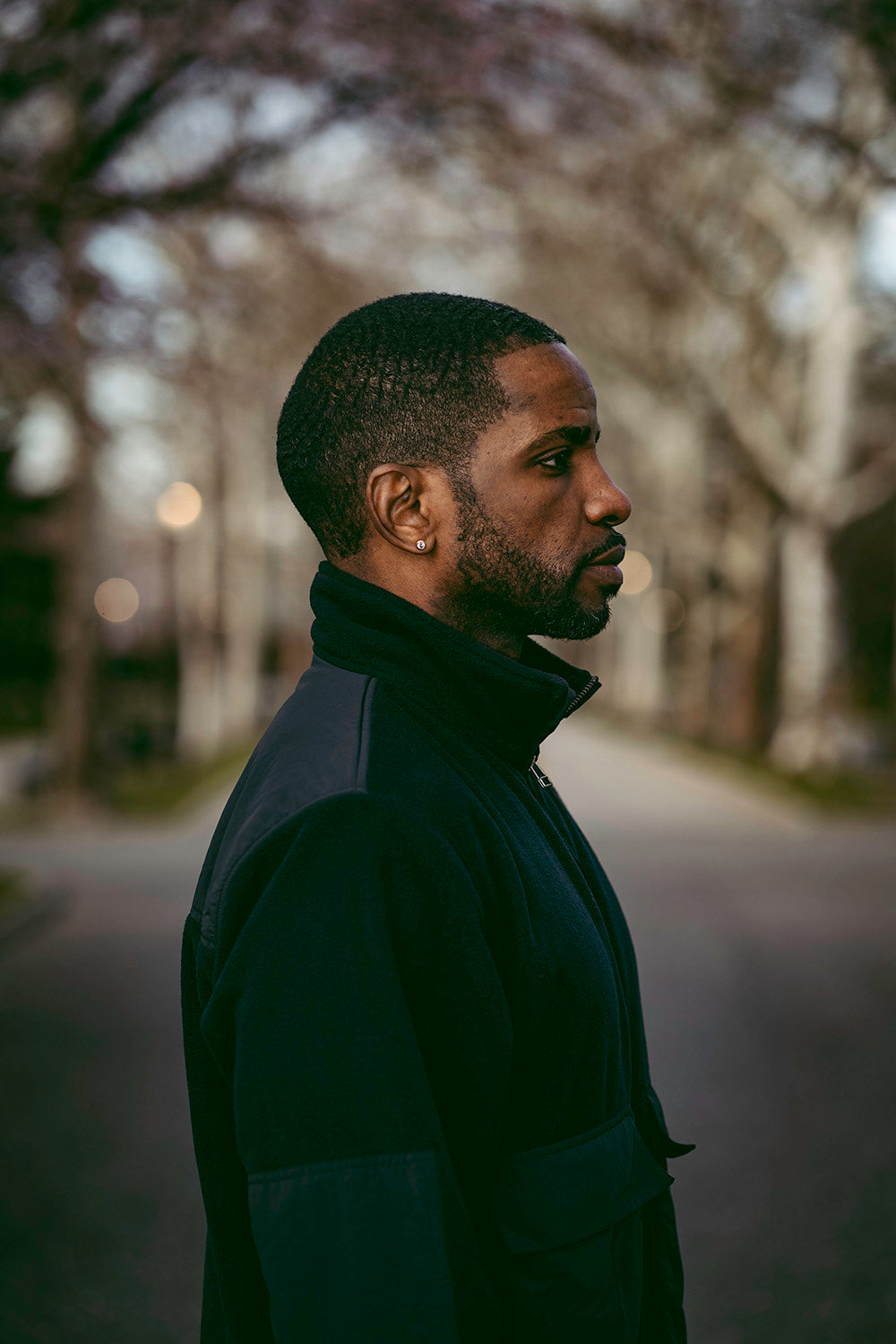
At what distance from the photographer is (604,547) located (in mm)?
1665

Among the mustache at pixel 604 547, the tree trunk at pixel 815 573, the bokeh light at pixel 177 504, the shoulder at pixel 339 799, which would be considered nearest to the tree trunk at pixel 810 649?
the tree trunk at pixel 815 573

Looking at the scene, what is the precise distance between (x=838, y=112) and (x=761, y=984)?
5138mm

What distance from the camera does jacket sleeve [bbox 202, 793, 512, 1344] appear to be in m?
1.20

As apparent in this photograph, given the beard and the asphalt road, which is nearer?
the beard

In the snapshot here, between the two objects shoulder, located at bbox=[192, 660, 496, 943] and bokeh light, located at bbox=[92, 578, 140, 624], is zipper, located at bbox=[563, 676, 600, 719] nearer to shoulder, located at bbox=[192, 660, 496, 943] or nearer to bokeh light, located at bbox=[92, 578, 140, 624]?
shoulder, located at bbox=[192, 660, 496, 943]

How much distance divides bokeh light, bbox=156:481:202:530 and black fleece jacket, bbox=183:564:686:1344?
66.8 feet

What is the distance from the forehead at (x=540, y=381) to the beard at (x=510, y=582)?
0.12 metres

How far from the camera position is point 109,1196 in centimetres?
476

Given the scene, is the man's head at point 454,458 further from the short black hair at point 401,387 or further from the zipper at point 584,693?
the zipper at point 584,693

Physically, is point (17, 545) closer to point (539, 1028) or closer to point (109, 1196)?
point (109, 1196)

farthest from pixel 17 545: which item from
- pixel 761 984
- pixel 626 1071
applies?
pixel 626 1071

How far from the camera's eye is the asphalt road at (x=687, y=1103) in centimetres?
403

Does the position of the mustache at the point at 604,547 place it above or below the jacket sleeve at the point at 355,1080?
above

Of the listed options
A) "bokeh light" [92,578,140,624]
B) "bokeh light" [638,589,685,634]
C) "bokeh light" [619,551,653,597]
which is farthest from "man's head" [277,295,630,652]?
"bokeh light" [92,578,140,624]
